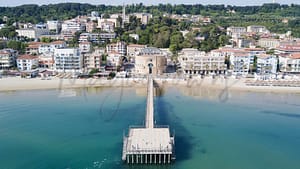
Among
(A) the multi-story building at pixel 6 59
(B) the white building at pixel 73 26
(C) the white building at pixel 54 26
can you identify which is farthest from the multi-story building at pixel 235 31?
(A) the multi-story building at pixel 6 59

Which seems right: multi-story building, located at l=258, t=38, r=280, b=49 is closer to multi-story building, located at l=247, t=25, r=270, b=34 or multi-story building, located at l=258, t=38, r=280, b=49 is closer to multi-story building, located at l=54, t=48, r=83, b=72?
Result: multi-story building, located at l=247, t=25, r=270, b=34

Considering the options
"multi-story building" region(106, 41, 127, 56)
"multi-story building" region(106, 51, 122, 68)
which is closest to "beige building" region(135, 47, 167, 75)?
"multi-story building" region(106, 51, 122, 68)

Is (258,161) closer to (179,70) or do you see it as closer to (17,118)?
(17,118)

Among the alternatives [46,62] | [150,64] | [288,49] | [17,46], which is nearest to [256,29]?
[288,49]

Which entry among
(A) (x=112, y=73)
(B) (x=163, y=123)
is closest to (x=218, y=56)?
(A) (x=112, y=73)

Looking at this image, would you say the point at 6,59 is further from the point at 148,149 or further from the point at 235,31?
the point at 235,31
